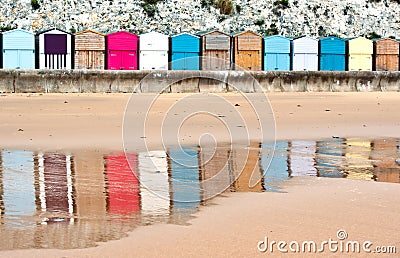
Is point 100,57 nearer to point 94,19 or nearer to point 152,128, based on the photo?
point 94,19

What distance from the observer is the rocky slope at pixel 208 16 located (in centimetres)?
3797

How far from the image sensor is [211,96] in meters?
22.6

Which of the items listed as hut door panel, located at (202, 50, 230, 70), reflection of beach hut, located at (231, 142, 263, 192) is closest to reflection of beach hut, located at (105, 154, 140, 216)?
reflection of beach hut, located at (231, 142, 263, 192)

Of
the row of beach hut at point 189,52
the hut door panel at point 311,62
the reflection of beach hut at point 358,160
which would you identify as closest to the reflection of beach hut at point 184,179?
the reflection of beach hut at point 358,160

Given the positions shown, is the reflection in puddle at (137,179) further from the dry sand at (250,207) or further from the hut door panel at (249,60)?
the hut door panel at (249,60)

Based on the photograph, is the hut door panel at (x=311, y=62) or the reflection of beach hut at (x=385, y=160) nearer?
the reflection of beach hut at (x=385, y=160)

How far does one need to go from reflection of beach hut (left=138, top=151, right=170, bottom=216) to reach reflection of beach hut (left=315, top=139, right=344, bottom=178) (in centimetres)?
189

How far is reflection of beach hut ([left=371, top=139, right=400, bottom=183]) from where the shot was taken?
8836mm

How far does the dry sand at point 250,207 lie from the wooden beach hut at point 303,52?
48.6 ft

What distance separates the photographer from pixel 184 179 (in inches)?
339

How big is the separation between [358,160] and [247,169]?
70.1 inches

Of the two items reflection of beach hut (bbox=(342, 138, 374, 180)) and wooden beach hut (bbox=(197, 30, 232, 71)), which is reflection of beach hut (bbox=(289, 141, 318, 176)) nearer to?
reflection of beach hut (bbox=(342, 138, 374, 180))

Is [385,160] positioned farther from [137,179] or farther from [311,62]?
[311,62]

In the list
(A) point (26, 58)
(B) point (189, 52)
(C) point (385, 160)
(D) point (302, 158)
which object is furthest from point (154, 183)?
(B) point (189, 52)
